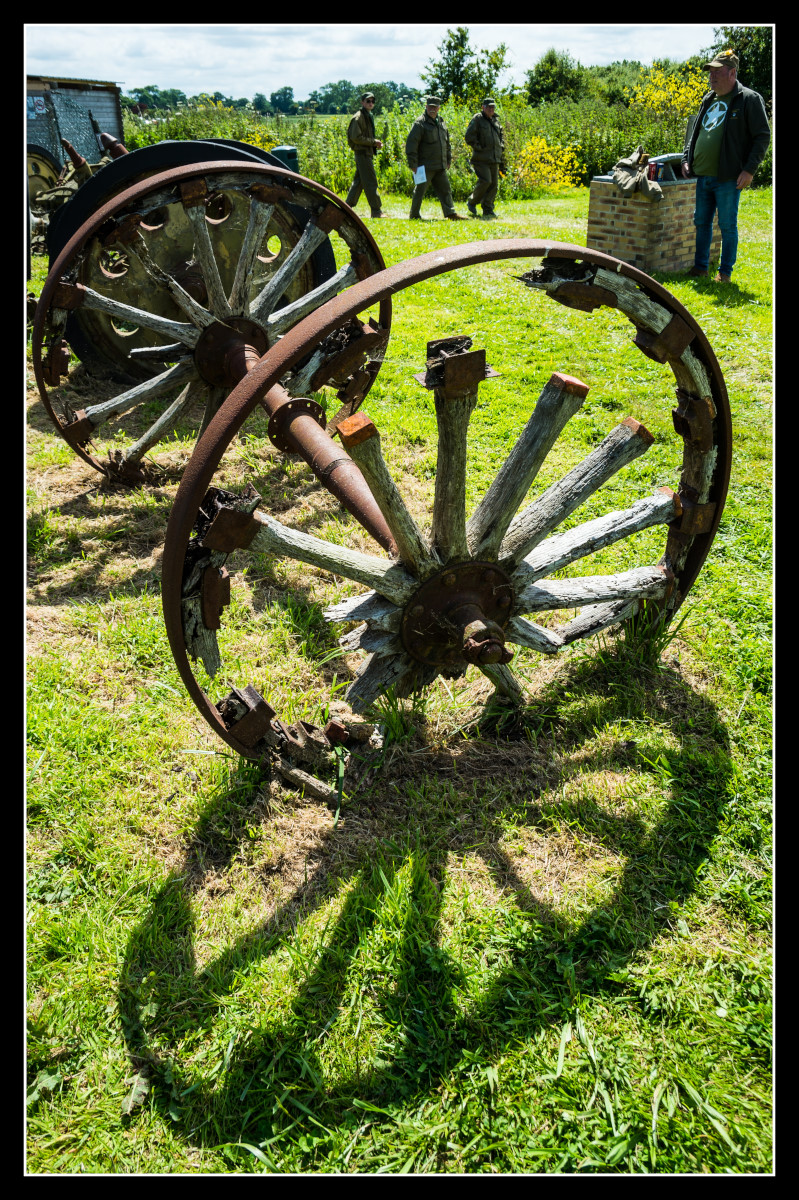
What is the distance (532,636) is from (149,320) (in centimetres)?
254

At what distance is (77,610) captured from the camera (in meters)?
3.50

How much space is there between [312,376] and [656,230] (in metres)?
6.60

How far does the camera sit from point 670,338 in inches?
89.2

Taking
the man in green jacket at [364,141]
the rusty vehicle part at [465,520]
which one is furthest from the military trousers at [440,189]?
the rusty vehicle part at [465,520]

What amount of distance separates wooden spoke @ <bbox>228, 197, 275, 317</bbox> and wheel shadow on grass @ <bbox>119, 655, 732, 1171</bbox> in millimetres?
2350

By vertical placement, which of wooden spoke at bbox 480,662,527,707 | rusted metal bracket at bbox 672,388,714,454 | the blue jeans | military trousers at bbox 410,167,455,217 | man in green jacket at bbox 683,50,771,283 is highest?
military trousers at bbox 410,167,455,217

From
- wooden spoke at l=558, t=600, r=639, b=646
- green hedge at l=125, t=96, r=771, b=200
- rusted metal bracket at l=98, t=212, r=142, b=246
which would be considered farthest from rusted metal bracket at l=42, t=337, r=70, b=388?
green hedge at l=125, t=96, r=771, b=200

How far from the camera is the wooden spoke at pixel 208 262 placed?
11.4ft

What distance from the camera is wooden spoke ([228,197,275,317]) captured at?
3580 millimetres

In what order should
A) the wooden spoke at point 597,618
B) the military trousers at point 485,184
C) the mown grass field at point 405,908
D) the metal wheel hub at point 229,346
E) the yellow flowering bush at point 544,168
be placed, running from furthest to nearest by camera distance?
the yellow flowering bush at point 544,168 → the military trousers at point 485,184 → the metal wheel hub at point 229,346 → the wooden spoke at point 597,618 → the mown grass field at point 405,908

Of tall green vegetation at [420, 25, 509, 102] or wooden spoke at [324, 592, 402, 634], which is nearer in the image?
wooden spoke at [324, 592, 402, 634]

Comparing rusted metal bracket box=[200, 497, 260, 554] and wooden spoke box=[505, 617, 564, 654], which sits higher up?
rusted metal bracket box=[200, 497, 260, 554]

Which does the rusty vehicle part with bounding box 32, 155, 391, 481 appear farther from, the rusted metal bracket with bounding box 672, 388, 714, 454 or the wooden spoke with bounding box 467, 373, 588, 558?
the rusted metal bracket with bounding box 672, 388, 714, 454

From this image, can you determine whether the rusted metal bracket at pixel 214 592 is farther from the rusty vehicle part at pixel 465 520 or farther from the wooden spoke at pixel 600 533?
the wooden spoke at pixel 600 533
